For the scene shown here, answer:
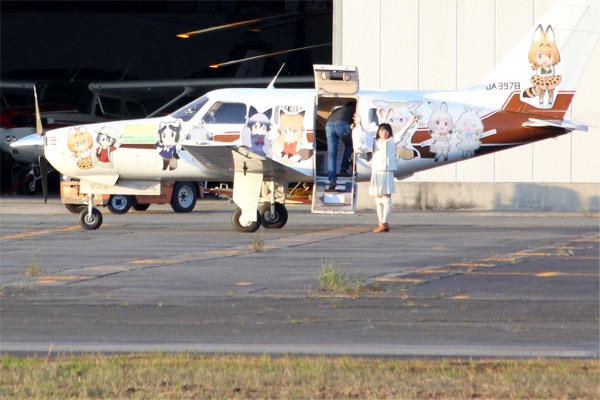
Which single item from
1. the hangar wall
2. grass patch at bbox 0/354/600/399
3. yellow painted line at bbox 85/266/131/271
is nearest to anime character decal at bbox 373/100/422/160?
the hangar wall

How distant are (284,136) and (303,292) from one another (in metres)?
8.16

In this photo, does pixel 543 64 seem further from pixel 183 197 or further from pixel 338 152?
pixel 183 197

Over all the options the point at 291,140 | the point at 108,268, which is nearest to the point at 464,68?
the point at 291,140

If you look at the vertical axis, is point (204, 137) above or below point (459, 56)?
below

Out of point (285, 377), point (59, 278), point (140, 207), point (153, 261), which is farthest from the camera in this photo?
point (140, 207)

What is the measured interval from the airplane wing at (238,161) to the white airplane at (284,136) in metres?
0.03

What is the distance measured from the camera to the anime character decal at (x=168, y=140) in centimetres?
1888

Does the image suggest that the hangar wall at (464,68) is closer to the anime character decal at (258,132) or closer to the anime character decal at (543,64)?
the anime character decal at (543,64)

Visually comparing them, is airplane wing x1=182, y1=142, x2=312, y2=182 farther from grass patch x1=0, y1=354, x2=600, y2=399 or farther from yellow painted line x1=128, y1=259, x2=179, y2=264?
grass patch x1=0, y1=354, x2=600, y2=399

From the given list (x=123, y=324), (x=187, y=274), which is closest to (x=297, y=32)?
(x=187, y=274)

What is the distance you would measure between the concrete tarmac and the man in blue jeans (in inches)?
42.2

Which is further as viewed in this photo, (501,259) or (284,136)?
(284,136)

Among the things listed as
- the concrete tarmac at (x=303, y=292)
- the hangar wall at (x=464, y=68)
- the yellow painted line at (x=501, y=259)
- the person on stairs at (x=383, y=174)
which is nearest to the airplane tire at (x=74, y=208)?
the concrete tarmac at (x=303, y=292)

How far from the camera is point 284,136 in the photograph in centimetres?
1886
